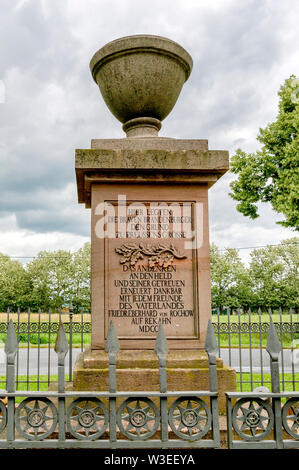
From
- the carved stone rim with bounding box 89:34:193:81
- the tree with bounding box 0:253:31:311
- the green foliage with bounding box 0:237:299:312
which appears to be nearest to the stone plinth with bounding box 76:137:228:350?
the carved stone rim with bounding box 89:34:193:81

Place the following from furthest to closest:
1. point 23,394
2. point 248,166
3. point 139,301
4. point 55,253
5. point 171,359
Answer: point 55,253 → point 248,166 → point 139,301 → point 171,359 → point 23,394

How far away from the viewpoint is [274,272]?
5122 cm

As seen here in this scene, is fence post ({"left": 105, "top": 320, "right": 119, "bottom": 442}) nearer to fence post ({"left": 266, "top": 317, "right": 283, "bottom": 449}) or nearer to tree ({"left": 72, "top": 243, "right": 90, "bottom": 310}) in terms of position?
fence post ({"left": 266, "top": 317, "right": 283, "bottom": 449})

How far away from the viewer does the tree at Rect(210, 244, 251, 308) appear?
51.0m

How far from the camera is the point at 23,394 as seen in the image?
7.89 ft

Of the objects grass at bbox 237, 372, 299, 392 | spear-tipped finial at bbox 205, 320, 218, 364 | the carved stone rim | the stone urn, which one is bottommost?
grass at bbox 237, 372, 299, 392

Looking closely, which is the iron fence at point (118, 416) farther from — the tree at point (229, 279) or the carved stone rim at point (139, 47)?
the tree at point (229, 279)

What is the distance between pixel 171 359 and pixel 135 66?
9.87ft

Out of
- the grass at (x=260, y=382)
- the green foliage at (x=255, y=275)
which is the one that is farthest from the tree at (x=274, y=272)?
the grass at (x=260, y=382)

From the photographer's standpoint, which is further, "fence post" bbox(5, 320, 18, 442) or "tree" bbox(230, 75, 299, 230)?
"tree" bbox(230, 75, 299, 230)

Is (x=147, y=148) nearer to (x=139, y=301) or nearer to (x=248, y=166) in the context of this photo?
(x=139, y=301)

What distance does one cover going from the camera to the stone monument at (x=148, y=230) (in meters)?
3.76

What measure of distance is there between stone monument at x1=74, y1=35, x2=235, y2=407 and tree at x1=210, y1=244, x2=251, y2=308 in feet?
153
